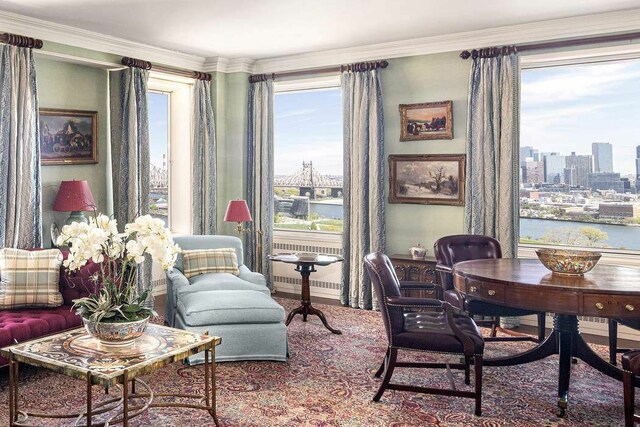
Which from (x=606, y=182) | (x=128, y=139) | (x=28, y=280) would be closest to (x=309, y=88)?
(x=128, y=139)

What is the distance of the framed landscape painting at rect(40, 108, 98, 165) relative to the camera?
5736 millimetres

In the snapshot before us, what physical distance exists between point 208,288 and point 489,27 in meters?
3.53

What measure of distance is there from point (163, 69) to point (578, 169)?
4.45 m

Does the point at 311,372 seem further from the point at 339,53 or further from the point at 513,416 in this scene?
the point at 339,53

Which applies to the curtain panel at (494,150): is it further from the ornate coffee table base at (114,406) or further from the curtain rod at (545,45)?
the ornate coffee table base at (114,406)

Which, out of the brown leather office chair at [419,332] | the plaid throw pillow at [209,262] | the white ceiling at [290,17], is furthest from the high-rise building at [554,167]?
the plaid throw pillow at [209,262]

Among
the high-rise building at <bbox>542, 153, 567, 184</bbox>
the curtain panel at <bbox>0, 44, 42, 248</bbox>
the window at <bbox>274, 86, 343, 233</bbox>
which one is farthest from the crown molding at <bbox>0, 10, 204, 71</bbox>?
the high-rise building at <bbox>542, 153, 567, 184</bbox>

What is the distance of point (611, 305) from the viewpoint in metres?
3.24

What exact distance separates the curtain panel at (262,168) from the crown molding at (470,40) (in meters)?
0.35

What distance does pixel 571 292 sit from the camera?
10.8 feet

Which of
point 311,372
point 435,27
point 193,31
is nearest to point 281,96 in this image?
point 193,31

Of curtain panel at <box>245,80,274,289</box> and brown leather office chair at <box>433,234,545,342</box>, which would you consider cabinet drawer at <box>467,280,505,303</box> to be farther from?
curtain panel at <box>245,80,274,289</box>

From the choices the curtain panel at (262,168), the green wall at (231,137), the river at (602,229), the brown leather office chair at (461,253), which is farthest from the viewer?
the green wall at (231,137)

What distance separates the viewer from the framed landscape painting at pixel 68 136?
18.8ft
